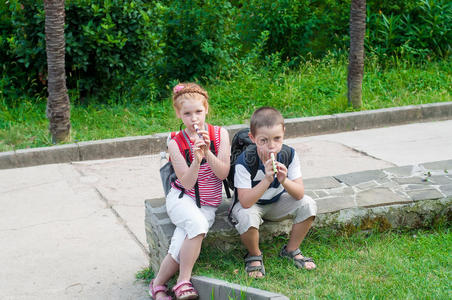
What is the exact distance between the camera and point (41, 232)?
15.9 feet

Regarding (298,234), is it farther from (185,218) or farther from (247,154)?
(185,218)

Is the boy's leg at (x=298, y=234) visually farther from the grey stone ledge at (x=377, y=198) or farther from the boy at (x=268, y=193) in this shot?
the grey stone ledge at (x=377, y=198)

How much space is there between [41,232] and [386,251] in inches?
106

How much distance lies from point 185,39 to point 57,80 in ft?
7.93

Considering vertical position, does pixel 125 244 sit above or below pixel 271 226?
below

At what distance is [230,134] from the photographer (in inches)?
294

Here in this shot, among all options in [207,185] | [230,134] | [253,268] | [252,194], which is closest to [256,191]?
[252,194]

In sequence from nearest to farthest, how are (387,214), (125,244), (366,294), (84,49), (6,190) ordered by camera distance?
(366,294) → (387,214) → (125,244) → (6,190) → (84,49)

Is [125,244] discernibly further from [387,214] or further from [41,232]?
[387,214]

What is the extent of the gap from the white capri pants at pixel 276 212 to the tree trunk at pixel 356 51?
15.2ft

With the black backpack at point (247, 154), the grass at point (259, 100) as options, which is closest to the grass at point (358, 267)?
the black backpack at point (247, 154)

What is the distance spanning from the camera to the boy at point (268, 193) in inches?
143

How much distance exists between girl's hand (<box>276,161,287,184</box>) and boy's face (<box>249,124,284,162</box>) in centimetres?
14

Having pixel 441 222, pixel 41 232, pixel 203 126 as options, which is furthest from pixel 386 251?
pixel 41 232
